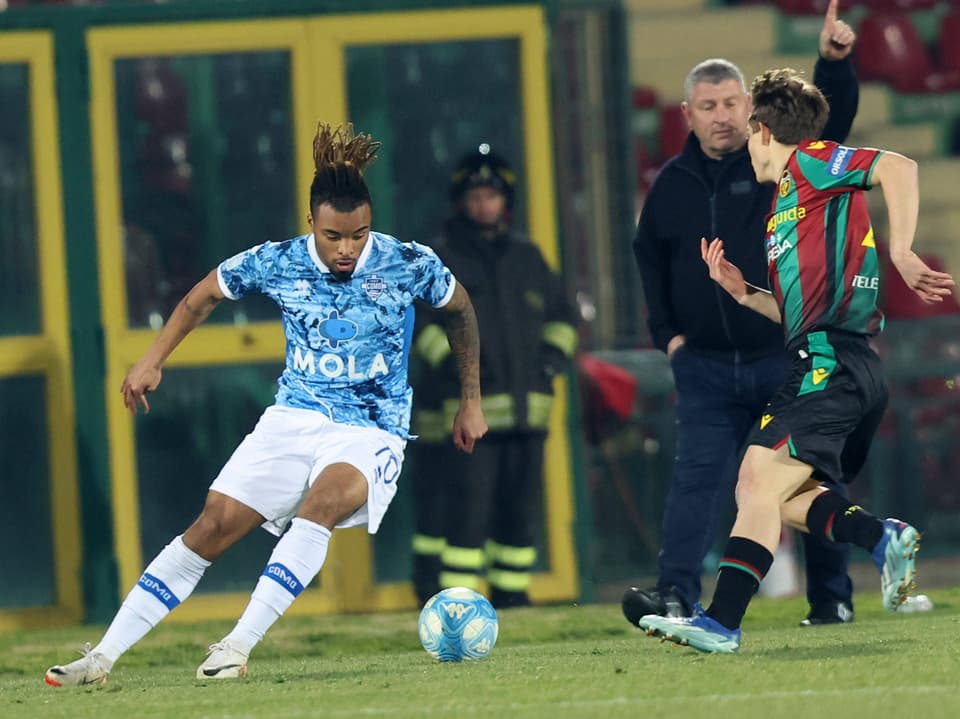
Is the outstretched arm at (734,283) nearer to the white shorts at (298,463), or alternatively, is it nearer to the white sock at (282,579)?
the white shorts at (298,463)

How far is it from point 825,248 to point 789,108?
0.41m

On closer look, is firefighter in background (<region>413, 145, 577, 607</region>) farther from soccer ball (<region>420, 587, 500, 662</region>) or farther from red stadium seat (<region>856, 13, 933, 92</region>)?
red stadium seat (<region>856, 13, 933, 92</region>)

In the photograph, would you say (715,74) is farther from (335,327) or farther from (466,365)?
(335,327)

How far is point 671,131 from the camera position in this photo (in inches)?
517

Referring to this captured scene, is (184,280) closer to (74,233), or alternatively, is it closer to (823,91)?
(74,233)

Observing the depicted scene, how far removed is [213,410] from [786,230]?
3.90m

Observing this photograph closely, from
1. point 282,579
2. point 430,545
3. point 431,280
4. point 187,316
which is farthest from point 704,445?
point 430,545

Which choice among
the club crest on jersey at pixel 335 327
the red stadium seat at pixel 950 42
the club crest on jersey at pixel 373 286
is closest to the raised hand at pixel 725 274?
the club crest on jersey at pixel 373 286

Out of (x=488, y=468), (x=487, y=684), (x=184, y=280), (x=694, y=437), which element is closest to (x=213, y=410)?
(x=184, y=280)

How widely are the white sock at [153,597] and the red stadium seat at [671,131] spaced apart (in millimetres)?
7530

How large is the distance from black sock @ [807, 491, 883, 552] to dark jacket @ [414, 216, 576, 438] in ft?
10.3

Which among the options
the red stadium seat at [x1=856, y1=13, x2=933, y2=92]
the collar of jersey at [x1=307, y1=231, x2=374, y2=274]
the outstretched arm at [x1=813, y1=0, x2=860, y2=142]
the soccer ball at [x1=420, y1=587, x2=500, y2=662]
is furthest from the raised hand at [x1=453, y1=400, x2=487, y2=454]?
the red stadium seat at [x1=856, y1=13, x2=933, y2=92]

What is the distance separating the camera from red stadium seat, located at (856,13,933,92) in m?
14.5

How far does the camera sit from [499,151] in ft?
30.5
